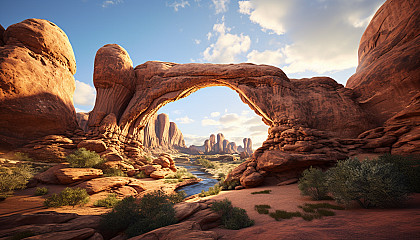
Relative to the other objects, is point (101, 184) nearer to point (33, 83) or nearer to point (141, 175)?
point (141, 175)

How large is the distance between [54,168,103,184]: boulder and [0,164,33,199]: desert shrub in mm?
1292

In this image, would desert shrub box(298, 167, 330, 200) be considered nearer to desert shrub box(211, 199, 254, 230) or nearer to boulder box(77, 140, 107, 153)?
desert shrub box(211, 199, 254, 230)

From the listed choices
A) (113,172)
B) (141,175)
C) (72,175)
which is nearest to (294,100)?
(141,175)

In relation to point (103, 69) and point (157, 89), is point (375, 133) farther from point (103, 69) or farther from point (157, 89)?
point (103, 69)

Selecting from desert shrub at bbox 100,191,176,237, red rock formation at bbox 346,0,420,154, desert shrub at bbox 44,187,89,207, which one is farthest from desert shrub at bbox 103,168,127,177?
red rock formation at bbox 346,0,420,154

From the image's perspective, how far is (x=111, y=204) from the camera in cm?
760

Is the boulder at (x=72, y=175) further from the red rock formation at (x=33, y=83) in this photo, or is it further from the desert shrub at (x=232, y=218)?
the desert shrub at (x=232, y=218)

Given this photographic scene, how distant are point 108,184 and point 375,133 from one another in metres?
21.6

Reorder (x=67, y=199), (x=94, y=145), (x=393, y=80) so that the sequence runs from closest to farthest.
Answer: (x=67, y=199) → (x=393, y=80) → (x=94, y=145)

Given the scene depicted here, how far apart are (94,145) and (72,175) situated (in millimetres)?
4321

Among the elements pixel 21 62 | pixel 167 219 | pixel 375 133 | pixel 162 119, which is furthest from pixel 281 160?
pixel 162 119

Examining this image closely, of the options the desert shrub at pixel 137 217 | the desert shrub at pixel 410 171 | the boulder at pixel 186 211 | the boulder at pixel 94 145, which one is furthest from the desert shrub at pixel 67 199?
the desert shrub at pixel 410 171

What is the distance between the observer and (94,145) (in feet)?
42.2

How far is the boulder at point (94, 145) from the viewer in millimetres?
12539
